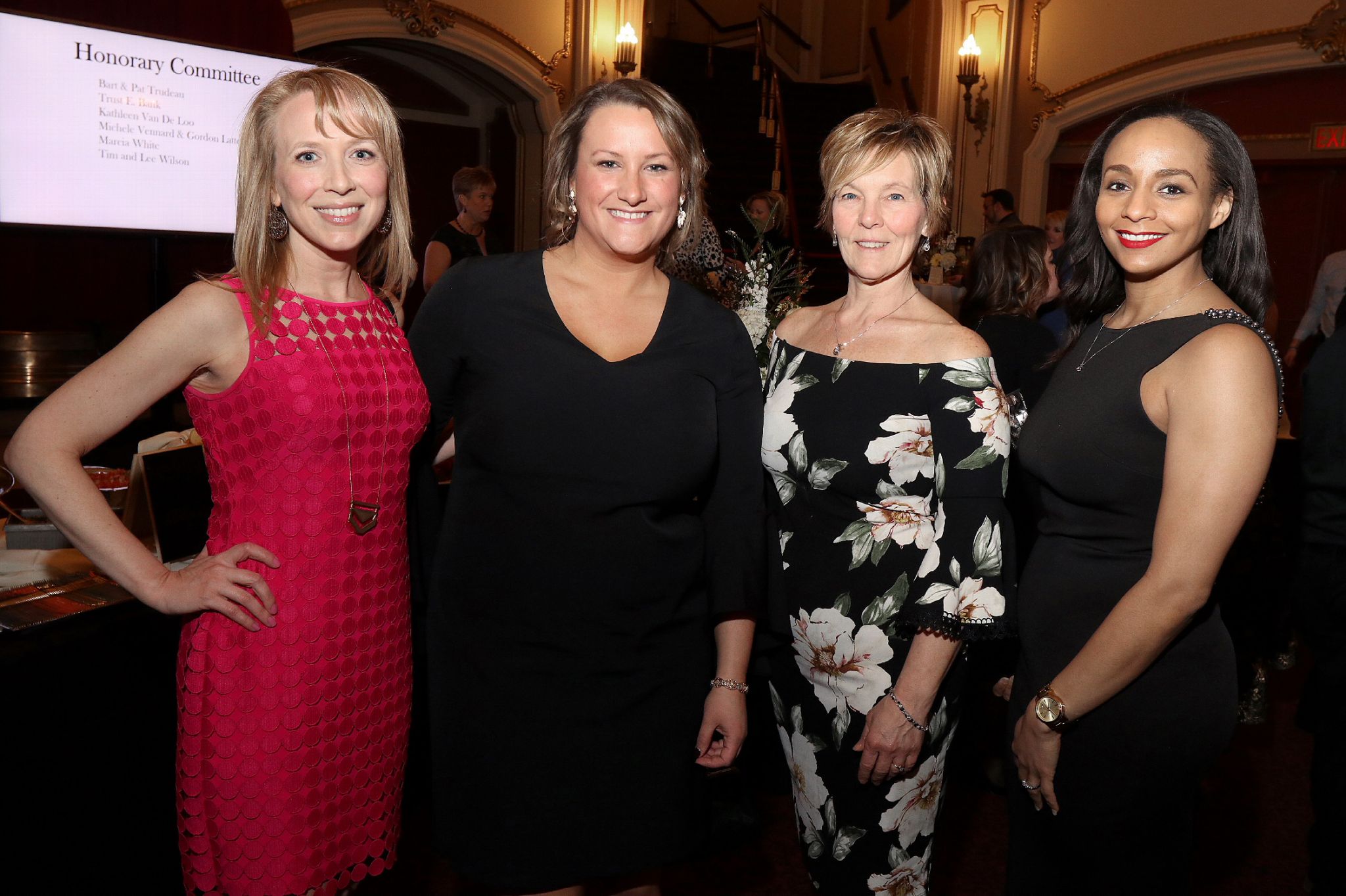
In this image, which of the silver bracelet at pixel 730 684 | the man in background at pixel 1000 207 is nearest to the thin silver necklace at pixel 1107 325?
the silver bracelet at pixel 730 684

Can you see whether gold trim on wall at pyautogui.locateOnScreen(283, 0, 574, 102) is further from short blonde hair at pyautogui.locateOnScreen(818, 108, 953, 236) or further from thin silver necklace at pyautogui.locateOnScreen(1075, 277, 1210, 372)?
thin silver necklace at pyautogui.locateOnScreen(1075, 277, 1210, 372)

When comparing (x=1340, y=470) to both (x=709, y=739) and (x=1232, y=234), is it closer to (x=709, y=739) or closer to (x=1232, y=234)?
(x=1232, y=234)

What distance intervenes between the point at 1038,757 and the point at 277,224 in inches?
58.9

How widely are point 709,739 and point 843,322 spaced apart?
→ 0.82 m

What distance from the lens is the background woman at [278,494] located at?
1.43m

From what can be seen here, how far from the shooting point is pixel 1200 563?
1.39 metres

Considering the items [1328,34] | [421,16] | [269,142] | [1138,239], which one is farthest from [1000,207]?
[269,142]

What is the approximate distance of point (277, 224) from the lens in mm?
1568

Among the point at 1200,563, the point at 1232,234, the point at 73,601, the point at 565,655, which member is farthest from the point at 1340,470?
the point at 73,601

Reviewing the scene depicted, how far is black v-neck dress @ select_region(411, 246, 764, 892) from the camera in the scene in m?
1.61

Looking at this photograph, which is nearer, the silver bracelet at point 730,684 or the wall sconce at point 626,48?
the silver bracelet at point 730,684

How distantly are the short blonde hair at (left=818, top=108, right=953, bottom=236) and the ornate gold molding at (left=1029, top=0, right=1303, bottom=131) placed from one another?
320 inches

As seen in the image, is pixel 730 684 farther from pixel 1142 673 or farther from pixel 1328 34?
pixel 1328 34

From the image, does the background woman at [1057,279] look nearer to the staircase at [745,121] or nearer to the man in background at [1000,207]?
the man in background at [1000,207]
